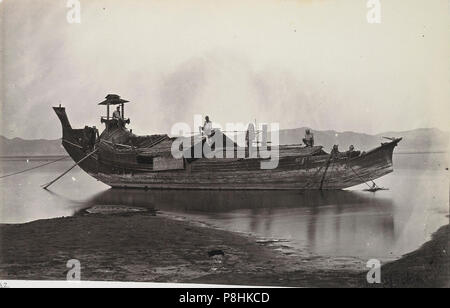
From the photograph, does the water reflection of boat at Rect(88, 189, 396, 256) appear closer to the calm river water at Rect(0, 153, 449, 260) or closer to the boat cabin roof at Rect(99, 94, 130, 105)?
the calm river water at Rect(0, 153, 449, 260)

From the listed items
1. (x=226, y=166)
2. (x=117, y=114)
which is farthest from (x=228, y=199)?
(x=117, y=114)

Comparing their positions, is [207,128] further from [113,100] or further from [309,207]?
[309,207]

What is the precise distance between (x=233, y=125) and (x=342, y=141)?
7.46 ft

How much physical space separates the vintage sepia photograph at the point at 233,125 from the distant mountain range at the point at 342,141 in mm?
43

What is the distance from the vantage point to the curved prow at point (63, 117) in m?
8.60

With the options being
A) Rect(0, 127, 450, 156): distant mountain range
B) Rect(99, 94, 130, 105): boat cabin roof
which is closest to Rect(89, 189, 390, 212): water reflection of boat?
Rect(0, 127, 450, 156): distant mountain range

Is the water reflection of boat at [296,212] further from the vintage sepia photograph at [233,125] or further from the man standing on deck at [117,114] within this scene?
the man standing on deck at [117,114]

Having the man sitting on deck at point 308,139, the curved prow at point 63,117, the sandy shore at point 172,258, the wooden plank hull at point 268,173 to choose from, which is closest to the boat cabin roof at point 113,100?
the curved prow at point 63,117

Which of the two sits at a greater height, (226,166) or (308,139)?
(308,139)

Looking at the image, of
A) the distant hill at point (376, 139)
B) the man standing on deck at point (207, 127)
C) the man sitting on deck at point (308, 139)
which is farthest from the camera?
the man sitting on deck at point (308, 139)

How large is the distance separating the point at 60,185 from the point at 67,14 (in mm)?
4765

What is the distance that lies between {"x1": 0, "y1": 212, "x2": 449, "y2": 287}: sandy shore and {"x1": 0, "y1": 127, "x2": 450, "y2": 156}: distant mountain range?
1.38m

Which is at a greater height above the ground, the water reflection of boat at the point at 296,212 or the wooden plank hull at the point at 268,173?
the wooden plank hull at the point at 268,173

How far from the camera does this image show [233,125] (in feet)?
28.3
